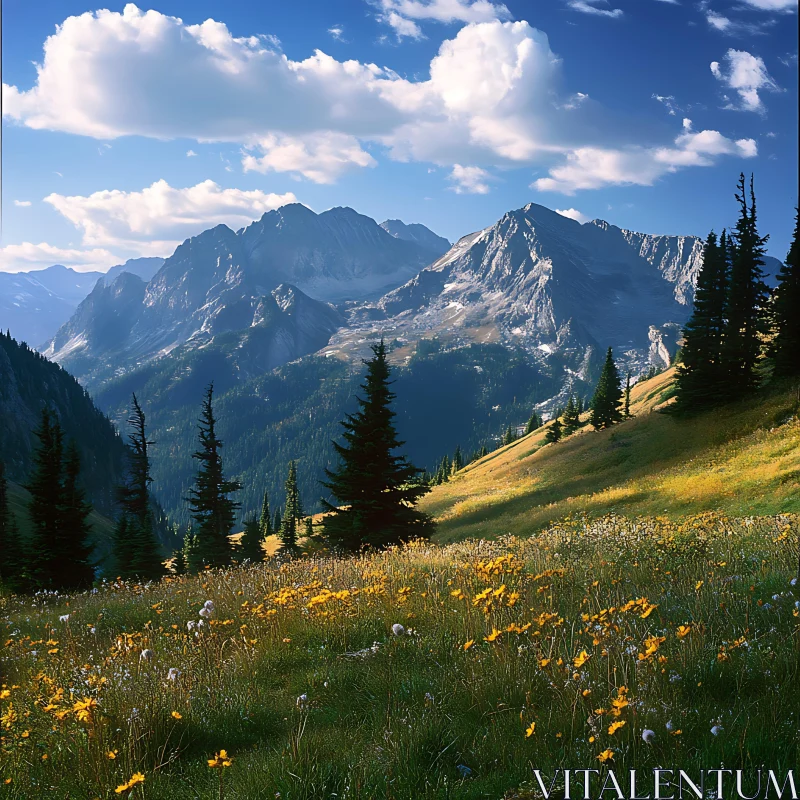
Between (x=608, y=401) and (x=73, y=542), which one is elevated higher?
(x=608, y=401)

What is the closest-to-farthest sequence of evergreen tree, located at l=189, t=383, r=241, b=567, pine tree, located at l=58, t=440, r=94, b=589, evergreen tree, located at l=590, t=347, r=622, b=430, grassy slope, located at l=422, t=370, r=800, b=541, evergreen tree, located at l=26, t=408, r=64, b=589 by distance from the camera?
grassy slope, located at l=422, t=370, r=800, b=541 < evergreen tree, located at l=26, t=408, r=64, b=589 < pine tree, located at l=58, t=440, r=94, b=589 < evergreen tree, located at l=189, t=383, r=241, b=567 < evergreen tree, located at l=590, t=347, r=622, b=430

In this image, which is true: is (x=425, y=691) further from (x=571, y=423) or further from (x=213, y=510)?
(x=571, y=423)

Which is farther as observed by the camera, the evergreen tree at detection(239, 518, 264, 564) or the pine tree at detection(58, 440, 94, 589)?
the evergreen tree at detection(239, 518, 264, 564)

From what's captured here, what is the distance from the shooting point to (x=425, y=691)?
13.5 feet

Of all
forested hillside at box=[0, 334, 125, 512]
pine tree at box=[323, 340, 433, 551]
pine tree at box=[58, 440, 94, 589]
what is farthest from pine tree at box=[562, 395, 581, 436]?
forested hillside at box=[0, 334, 125, 512]

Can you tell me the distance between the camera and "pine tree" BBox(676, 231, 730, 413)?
134 feet

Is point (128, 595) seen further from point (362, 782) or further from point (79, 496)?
point (79, 496)

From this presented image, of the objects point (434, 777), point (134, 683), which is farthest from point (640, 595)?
point (134, 683)

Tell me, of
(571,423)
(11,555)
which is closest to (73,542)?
(11,555)

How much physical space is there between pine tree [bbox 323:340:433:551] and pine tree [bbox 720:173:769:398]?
28.9 metres

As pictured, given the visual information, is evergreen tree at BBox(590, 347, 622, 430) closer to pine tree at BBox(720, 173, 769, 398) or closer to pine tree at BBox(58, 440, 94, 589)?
pine tree at BBox(720, 173, 769, 398)

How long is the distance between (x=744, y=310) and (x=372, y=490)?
35070mm

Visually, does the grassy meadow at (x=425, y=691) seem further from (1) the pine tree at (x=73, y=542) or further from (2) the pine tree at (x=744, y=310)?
(2) the pine tree at (x=744, y=310)

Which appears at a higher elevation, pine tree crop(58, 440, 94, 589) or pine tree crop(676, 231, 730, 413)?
pine tree crop(676, 231, 730, 413)
